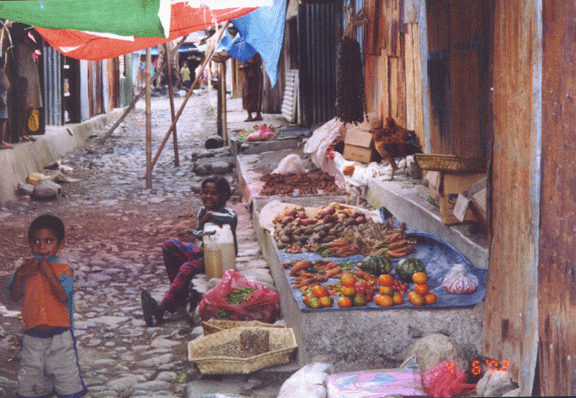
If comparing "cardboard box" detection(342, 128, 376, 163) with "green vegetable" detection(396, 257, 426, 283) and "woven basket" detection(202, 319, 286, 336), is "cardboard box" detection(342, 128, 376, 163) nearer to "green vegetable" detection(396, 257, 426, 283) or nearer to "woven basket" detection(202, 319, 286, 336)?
"green vegetable" detection(396, 257, 426, 283)

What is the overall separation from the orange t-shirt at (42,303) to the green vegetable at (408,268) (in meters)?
2.22

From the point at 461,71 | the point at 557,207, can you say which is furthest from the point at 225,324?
the point at 461,71

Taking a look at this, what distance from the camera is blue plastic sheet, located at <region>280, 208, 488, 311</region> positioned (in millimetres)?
3955

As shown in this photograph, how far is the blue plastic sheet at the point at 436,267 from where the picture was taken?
13.0 ft

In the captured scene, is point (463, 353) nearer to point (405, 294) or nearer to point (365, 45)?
point (405, 294)

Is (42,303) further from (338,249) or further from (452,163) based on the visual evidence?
(452,163)

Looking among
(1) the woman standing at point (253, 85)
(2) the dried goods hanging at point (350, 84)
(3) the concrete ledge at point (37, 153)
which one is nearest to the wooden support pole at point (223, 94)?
(1) the woman standing at point (253, 85)

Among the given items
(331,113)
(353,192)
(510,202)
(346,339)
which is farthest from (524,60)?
(331,113)

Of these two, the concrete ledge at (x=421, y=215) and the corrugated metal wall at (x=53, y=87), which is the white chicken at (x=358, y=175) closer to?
the concrete ledge at (x=421, y=215)

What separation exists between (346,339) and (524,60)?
1897mm

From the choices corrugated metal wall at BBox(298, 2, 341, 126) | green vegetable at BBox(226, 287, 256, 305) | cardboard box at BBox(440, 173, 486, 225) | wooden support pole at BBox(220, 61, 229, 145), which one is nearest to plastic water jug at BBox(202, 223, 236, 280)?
green vegetable at BBox(226, 287, 256, 305)

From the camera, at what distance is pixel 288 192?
8125mm

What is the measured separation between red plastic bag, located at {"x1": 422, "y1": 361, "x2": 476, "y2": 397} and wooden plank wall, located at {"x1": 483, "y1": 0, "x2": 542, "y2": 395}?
0.25m

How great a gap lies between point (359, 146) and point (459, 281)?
12.5 ft
